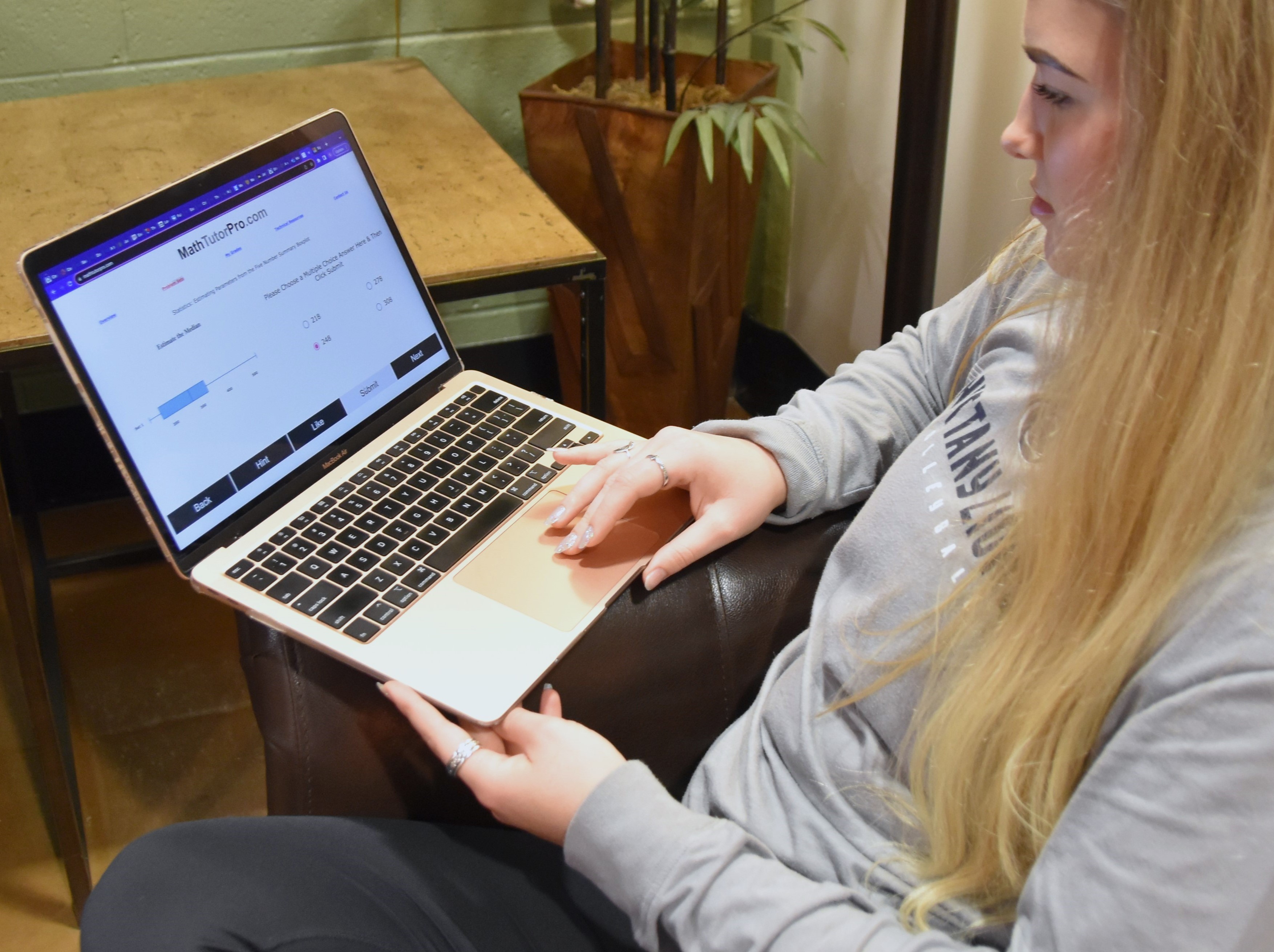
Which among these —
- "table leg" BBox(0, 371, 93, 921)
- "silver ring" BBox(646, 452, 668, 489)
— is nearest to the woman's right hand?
"silver ring" BBox(646, 452, 668, 489)

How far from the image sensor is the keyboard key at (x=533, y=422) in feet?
3.21

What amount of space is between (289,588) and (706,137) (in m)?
0.96

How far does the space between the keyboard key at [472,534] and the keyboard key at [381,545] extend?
3cm

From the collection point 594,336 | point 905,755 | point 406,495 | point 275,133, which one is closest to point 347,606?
point 406,495

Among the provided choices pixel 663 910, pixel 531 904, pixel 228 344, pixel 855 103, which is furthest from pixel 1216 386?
pixel 855 103

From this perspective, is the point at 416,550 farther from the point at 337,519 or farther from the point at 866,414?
the point at 866,414

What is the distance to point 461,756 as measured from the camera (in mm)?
727

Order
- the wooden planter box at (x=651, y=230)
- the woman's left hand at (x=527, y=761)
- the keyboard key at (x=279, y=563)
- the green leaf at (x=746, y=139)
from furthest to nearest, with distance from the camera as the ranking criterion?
the wooden planter box at (x=651, y=230)
the green leaf at (x=746, y=139)
the keyboard key at (x=279, y=563)
the woman's left hand at (x=527, y=761)

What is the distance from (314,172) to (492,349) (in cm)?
122

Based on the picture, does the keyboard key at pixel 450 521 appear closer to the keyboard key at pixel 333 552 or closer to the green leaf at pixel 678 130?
the keyboard key at pixel 333 552

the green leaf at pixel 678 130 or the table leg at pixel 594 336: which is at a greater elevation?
the green leaf at pixel 678 130

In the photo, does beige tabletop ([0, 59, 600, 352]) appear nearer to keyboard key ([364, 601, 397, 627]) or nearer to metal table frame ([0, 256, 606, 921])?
metal table frame ([0, 256, 606, 921])

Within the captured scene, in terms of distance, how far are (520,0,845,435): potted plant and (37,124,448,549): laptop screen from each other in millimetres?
708

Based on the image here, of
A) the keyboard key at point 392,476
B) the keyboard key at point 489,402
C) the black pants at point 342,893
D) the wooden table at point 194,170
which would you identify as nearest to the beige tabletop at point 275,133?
the wooden table at point 194,170
